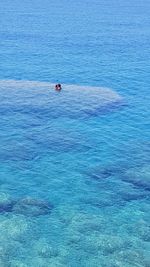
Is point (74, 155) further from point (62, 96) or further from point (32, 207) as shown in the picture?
point (62, 96)

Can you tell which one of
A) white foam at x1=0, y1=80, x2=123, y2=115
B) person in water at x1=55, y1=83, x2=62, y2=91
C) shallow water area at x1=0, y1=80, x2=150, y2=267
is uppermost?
person in water at x1=55, y1=83, x2=62, y2=91

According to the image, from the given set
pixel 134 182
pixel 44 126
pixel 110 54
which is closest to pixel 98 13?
pixel 110 54

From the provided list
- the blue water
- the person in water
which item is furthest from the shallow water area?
the person in water

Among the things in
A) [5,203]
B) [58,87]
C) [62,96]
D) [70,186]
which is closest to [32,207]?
[5,203]

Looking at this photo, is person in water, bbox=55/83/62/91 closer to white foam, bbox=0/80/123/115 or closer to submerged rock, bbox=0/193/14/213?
white foam, bbox=0/80/123/115

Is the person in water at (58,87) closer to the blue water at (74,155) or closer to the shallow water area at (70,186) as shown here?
the blue water at (74,155)

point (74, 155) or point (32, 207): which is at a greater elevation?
point (74, 155)
